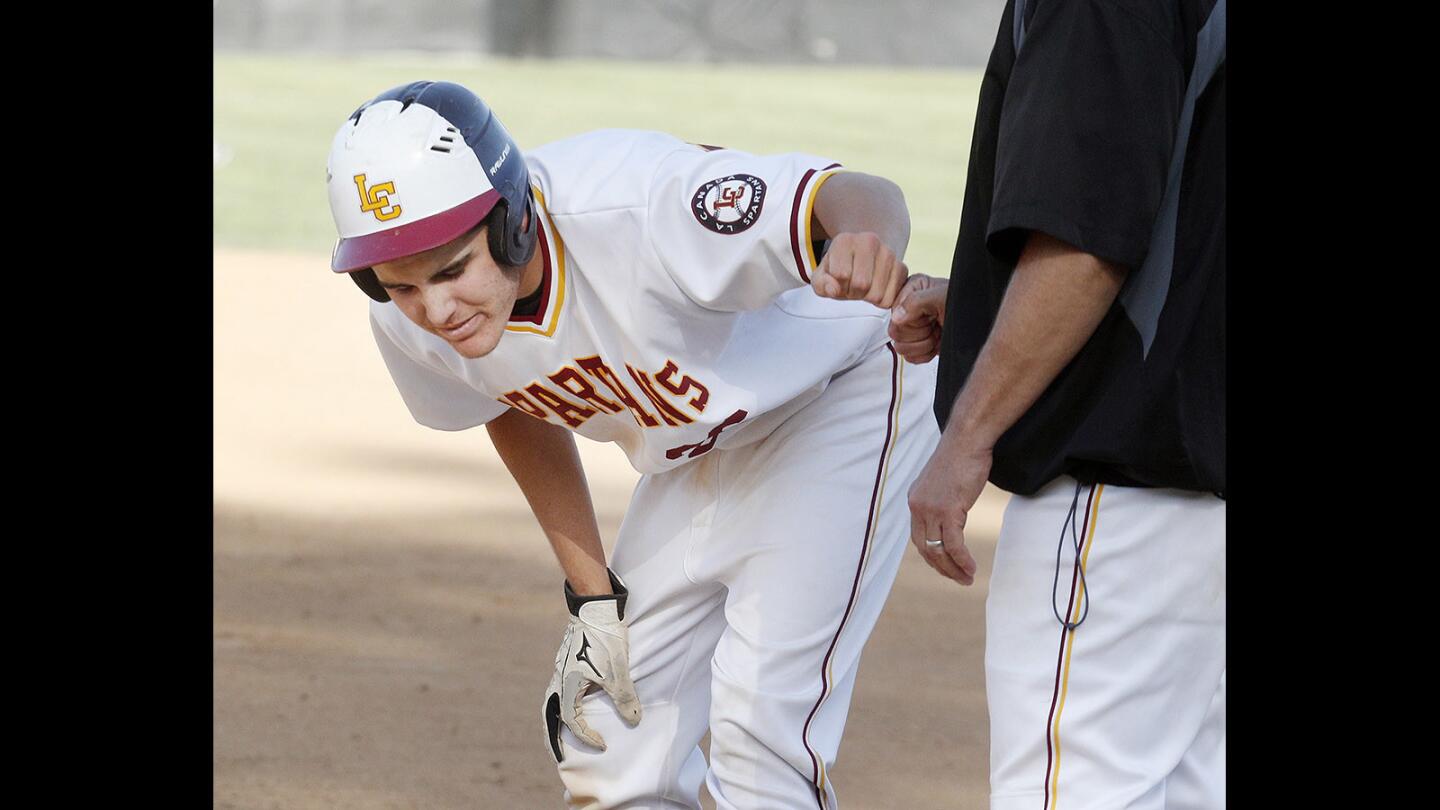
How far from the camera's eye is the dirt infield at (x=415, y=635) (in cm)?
423

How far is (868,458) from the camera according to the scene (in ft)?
10.7

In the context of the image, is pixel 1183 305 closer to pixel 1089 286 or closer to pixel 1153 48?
pixel 1089 286

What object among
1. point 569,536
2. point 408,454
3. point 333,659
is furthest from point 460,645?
point 408,454

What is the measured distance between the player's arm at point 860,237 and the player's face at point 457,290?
22.7 inches

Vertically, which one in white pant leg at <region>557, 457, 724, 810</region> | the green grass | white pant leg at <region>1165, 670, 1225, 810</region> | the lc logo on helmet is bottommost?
the green grass

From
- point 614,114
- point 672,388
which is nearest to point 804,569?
point 672,388

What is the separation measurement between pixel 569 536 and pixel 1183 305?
1740mm

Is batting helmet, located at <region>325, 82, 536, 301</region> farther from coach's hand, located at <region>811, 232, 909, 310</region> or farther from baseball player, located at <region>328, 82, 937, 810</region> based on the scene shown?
coach's hand, located at <region>811, 232, 909, 310</region>

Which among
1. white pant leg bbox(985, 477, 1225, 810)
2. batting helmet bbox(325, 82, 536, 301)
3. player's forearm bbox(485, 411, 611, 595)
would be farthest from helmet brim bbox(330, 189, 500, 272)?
white pant leg bbox(985, 477, 1225, 810)

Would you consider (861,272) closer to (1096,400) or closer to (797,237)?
(797,237)

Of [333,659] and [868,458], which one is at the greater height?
[868,458]

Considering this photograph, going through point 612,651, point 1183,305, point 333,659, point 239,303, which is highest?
point 1183,305

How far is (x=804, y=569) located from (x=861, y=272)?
2.70 ft

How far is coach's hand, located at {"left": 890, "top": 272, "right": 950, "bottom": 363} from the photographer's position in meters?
2.57
